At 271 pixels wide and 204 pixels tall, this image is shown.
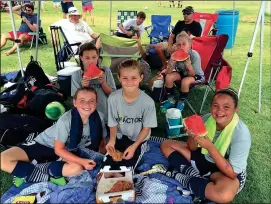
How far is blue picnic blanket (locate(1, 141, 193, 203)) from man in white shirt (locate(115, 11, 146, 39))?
6.28 m

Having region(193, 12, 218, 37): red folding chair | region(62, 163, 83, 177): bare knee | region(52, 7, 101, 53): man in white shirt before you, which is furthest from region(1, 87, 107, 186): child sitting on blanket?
region(193, 12, 218, 37): red folding chair

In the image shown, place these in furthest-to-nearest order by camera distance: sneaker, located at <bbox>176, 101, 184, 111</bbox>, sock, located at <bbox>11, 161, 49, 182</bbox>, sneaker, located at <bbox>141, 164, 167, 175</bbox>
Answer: sneaker, located at <bbox>176, 101, 184, 111</bbox>
sneaker, located at <bbox>141, 164, 167, 175</bbox>
sock, located at <bbox>11, 161, 49, 182</bbox>

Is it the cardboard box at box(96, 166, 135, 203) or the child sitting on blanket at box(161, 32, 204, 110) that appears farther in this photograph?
the child sitting on blanket at box(161, 32, 204, 110)

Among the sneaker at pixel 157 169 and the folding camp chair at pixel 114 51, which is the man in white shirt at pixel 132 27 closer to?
the folding camp chair at pixel 114 51

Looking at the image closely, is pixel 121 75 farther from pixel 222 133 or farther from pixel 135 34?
pixel 135 34

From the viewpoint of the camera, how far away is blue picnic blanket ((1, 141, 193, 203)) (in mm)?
2709

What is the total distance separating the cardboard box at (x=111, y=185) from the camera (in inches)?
101

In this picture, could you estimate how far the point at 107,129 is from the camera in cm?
372

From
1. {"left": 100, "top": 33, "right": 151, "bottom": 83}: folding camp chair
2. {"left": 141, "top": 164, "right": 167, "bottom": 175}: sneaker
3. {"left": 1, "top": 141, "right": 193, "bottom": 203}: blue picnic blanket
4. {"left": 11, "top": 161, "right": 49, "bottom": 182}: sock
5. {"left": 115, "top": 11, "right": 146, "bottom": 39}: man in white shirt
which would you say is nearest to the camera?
{"left": 1, "top": 141, "right": 193, "bottom": 203}: blue picnic blanket

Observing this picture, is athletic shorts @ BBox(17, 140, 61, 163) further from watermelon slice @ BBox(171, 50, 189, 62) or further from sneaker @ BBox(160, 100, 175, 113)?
watermelon slice @ BBox(171, 50, 189, 62)

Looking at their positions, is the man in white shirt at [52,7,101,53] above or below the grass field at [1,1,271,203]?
above

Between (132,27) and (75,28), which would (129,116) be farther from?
(132,27)

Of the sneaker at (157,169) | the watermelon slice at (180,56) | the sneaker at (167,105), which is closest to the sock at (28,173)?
the sneaker at (157,169)

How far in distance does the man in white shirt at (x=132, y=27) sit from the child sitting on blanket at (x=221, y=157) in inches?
244
